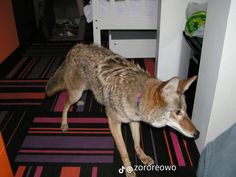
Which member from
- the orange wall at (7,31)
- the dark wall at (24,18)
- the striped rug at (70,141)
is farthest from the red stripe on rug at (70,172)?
the dark wall at (24,18)

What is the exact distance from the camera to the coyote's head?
1.49m

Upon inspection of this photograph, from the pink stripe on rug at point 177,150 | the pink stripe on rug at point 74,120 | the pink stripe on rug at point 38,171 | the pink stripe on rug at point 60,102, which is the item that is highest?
the pink stripe on rug at point 60,102

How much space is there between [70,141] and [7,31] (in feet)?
6.97

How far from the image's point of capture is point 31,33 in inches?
178

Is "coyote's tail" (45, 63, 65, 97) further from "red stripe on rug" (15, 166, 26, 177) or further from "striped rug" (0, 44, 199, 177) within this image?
"red stripe on rug" (15, 166, 26, 177)

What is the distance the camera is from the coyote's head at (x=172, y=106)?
1487mm

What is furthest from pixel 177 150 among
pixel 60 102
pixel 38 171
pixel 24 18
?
pixel 24 18

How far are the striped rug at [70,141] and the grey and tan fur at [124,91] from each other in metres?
0.15

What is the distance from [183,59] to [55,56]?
2173mm

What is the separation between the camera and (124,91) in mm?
1752

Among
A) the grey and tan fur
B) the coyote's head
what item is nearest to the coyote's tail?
the grey and tan fur

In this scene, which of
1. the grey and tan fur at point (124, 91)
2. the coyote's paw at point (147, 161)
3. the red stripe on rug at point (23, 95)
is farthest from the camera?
the red stripe on rug at point (23, 95)

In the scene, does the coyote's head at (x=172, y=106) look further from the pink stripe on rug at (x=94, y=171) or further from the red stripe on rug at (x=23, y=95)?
the red stripe on rug at (x=23, y=95)

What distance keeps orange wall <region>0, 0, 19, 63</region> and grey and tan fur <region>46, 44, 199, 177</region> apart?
1413 millimetres
